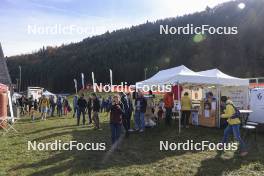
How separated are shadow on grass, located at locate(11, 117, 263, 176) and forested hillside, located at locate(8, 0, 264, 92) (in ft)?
266

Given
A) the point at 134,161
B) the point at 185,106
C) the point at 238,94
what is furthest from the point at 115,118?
the point at 238,94

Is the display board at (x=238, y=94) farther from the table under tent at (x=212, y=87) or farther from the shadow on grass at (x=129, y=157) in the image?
the shadow on grass at (x=129, y=157)

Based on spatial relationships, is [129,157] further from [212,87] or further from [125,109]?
[212,87]

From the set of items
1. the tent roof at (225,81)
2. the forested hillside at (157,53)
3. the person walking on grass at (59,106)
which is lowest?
the person walking on grass at (59,106)

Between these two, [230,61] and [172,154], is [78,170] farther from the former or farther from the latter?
[230,61]

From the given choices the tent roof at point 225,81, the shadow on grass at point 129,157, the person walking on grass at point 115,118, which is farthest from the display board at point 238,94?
the person walking on grass at point 115,118

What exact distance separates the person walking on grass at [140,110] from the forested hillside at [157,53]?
79.9 m

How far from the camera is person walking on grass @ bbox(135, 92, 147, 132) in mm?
14422

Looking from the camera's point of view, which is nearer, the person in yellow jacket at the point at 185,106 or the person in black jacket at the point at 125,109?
the person in black jacket at the point at 125,109

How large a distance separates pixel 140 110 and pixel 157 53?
4156 inches

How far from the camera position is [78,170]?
872cm

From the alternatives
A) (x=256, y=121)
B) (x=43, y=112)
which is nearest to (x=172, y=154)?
(x=256, y=121)

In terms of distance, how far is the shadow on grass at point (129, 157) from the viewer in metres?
8.91

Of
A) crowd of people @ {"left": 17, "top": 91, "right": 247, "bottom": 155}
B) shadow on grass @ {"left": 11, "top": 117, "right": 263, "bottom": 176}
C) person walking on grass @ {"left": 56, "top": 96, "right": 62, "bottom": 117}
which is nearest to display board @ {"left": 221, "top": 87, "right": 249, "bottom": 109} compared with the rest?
crowd of people @ {"left": 17, "top": 91, "right": 247, "bottom": 155}
